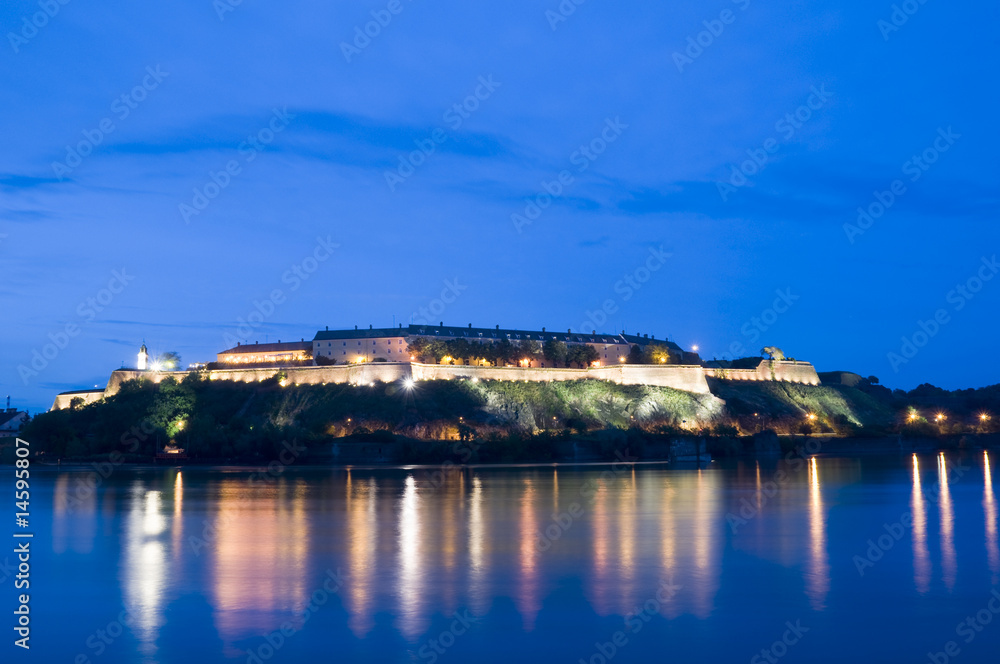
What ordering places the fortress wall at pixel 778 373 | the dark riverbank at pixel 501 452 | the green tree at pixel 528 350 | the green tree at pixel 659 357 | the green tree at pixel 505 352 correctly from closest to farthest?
the dark riverbank at pixel 501 452
the fortress wall at pixel 778 373
the green tree at pixel 505 352
the green tree at pixel 659 357
the green tree at pixel 528 350

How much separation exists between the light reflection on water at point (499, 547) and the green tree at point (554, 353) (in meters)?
45.2

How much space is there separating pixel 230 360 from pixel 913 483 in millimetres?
64102

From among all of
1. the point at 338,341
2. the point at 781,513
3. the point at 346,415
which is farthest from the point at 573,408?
the point at 781,513

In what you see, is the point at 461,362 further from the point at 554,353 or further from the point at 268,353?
the point at 268,353

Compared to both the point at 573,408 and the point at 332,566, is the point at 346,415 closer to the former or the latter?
the point at 573,408

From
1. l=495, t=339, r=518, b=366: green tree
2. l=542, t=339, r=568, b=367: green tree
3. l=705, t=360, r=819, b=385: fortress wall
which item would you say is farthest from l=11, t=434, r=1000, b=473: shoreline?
l=495, t=339, r=518, b=366: green tree

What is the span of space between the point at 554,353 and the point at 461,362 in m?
10.1

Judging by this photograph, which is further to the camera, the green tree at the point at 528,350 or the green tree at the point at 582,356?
the green tree at the point at 528,350

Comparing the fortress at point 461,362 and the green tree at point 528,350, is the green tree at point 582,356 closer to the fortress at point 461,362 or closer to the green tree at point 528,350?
the fortress at point 461,362

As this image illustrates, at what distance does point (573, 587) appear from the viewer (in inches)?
530

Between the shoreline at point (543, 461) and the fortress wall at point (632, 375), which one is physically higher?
the fortress wall at point (632, 375)

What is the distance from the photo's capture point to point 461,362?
240 feet

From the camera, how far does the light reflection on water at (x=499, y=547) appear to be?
1231cm

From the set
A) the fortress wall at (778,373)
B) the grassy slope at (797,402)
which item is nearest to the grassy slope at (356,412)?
the grassy slope at (797,402)
